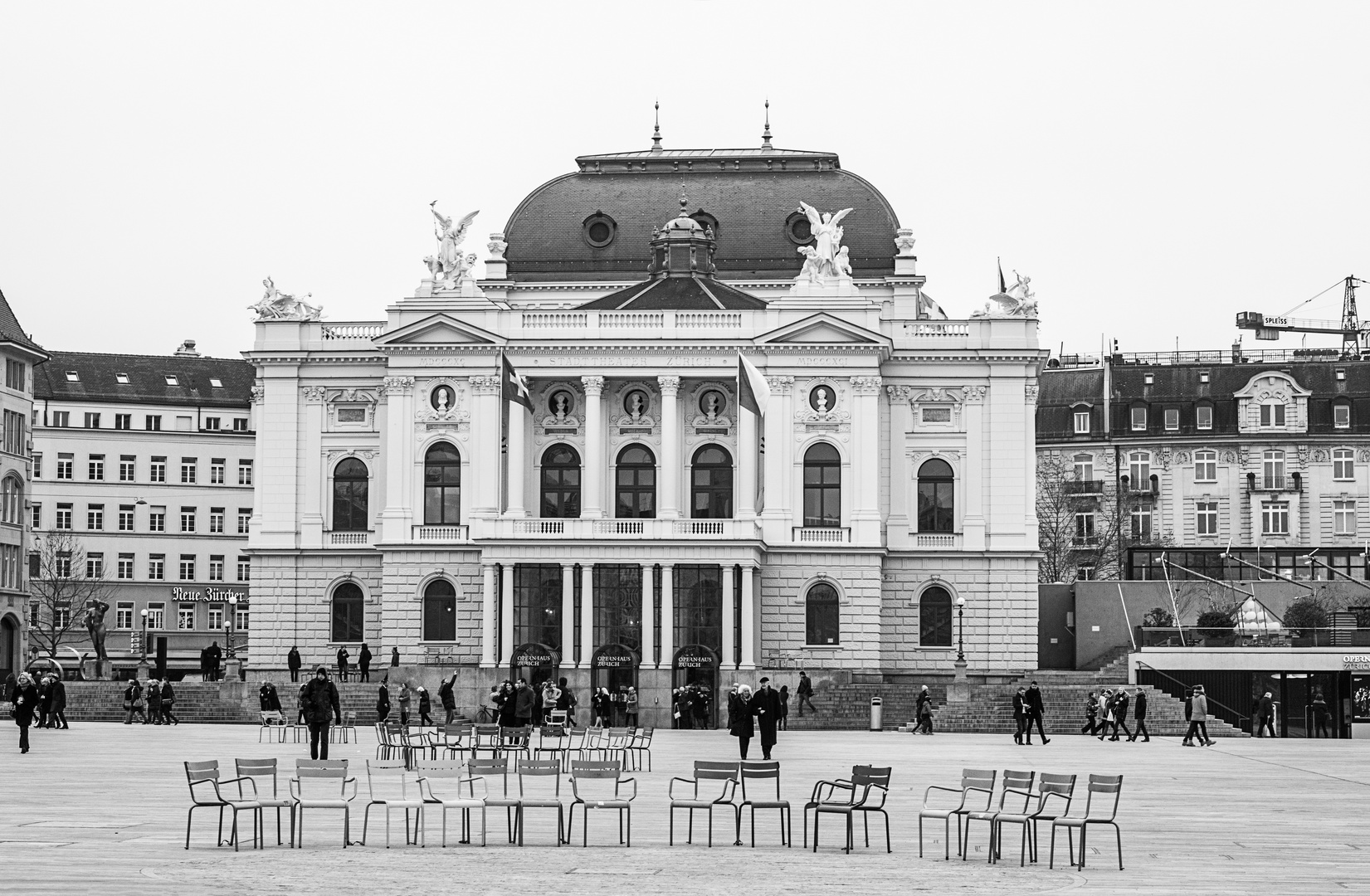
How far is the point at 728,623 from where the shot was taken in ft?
272

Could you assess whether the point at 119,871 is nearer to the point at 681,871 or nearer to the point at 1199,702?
the point at 681,871

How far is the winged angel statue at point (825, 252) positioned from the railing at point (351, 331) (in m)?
16.7

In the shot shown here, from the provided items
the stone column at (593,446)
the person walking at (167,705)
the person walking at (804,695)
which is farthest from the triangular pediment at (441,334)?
the person walking at (167,705)

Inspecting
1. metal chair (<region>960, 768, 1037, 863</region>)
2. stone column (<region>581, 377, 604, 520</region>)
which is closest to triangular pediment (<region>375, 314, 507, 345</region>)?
stone column (<region>581, 377, 604, 520</region>)

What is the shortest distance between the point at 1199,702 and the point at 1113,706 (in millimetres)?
3952

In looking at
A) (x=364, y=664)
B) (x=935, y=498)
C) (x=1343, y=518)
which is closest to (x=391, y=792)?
(x=364, y=664)

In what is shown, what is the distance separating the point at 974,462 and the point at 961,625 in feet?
22.5

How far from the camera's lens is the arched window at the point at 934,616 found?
89.4m

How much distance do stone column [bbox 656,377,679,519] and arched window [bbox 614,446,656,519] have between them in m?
1.11

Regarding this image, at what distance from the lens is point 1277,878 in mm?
26781

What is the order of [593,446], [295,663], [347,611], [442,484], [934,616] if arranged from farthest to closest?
[347,611], [934,616], [442,484], [593,446], [295,663]

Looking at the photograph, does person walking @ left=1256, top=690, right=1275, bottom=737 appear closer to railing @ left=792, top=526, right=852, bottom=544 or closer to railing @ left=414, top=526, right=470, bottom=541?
railing @ left=792, top=526, right=852, bottom=544

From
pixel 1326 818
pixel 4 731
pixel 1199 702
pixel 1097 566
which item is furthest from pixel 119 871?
pixel 1097 566

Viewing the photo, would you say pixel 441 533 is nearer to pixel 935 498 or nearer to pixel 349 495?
pixel 349 495
